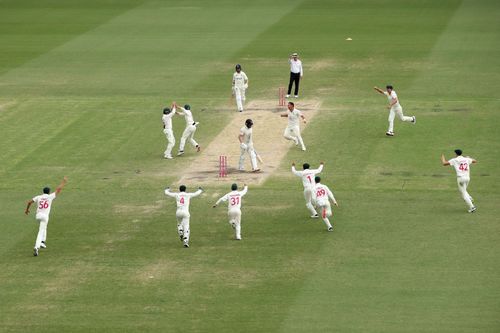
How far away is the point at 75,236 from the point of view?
38156 millimetres

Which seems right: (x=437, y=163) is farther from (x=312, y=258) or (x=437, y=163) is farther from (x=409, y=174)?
(x=312, y=258)

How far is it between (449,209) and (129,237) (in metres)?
10.3

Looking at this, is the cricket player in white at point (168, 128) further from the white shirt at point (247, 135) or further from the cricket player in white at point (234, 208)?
the cricket player in white at point (234, 208)

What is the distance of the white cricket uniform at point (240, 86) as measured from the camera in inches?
2037

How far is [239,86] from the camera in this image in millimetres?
52000

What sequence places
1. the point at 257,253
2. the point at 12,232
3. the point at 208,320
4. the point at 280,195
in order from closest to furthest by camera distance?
the point at 208,320 < the point at 257,253 < the point at 12,232 < the point at 280,195

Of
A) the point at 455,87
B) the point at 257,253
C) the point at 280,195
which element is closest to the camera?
the point at 257,253

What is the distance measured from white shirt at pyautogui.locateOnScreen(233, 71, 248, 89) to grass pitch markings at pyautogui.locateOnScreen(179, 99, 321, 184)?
4.44 ft

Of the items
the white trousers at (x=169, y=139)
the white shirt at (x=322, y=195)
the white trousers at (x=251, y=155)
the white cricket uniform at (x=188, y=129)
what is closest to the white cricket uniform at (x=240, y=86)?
the white cricket uniform at (x=188, y=129)

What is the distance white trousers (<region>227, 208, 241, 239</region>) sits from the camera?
3697 cm

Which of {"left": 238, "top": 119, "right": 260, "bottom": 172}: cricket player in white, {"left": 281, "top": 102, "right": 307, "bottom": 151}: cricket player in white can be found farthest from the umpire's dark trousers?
{"left": 238, "top": 119, "right": 260, "bottom": 172}: cricket player in white

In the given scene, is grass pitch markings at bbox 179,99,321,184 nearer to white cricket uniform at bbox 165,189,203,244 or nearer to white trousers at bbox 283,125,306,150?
white trousers at bbox 283,125,306,150

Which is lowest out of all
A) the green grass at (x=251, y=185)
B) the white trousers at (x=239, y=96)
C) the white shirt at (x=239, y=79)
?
the green grass at (x=251, y=185)

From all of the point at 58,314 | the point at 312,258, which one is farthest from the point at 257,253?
the point at 58,314
